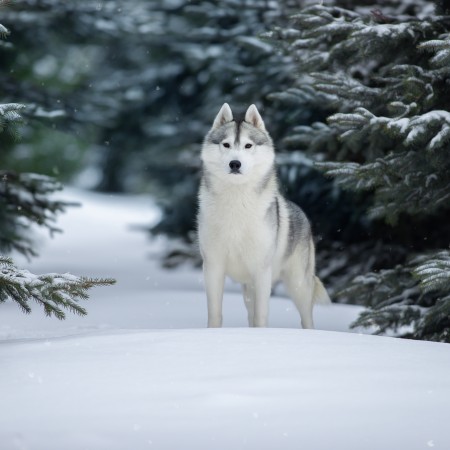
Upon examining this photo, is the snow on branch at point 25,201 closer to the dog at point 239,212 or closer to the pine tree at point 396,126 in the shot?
the pine tree at point 396,126

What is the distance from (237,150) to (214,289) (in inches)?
39.6

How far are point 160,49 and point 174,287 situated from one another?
5528 millimetres

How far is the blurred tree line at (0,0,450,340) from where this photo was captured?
6816mm

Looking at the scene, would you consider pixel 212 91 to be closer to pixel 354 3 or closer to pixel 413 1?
pixel 354 3

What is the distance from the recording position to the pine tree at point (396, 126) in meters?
6.24

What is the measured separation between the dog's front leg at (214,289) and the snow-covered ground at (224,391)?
1203 millimetres

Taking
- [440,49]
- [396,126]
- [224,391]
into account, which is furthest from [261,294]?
[224,391]

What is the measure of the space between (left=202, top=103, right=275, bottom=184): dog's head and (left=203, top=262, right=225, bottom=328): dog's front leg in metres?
0.65

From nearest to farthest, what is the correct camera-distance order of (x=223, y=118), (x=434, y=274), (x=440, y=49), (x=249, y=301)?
1. (x=434, y=274)
2. (x=440, y=49)
3. (x=223, y=118)
4. (x=249, y=301)

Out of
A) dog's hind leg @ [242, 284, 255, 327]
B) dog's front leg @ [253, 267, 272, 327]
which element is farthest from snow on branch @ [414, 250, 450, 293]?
dog's hind leg @ [242, 284, 255, 327]

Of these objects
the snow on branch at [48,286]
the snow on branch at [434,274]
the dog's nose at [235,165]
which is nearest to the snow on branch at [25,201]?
the dog's nose at [235,165]

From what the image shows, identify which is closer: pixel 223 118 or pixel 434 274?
pixel 434 274

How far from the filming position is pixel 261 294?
6312 millimetres

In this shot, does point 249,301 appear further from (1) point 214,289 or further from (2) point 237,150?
(2) point 237,150
